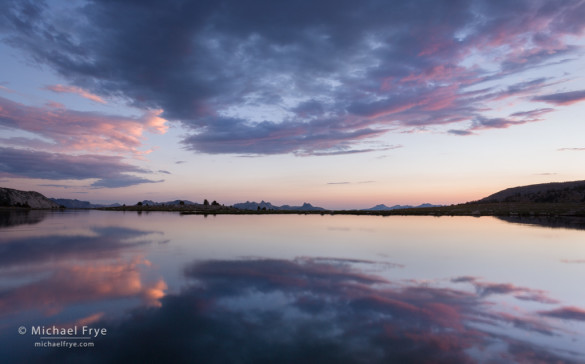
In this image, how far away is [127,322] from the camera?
10664 millimetres

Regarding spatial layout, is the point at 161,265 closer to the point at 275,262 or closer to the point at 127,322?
the point at 275,262

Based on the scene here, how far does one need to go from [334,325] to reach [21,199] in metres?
207

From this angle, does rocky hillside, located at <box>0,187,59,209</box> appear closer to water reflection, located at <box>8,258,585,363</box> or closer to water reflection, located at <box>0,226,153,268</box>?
water reflection, located at <box>0,226,153,268</box>

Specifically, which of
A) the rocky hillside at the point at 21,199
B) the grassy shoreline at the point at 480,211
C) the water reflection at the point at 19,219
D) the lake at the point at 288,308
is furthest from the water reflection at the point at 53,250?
the rocky hillside at the point at 21,199

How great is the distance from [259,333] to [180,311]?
12.6 feet

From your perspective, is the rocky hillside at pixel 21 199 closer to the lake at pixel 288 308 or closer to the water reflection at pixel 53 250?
the water reflection at pixel 53 250

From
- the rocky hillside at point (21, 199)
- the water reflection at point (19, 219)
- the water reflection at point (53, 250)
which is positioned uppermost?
the rocky hillside at point (21, 199)

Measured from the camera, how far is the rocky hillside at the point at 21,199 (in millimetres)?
147375

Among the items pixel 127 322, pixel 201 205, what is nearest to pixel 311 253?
pixel 127 322

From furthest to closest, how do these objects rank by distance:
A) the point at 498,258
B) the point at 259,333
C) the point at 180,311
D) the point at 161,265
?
the point at 498,258, the point at 161,265, the point at 180,311, the point at 259,333

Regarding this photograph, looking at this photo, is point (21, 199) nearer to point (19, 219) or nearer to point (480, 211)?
point (19, 219)

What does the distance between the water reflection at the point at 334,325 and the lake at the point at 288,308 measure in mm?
49

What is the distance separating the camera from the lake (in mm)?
8844

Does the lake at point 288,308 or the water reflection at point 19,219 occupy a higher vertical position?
the water reflection at point 19,219
